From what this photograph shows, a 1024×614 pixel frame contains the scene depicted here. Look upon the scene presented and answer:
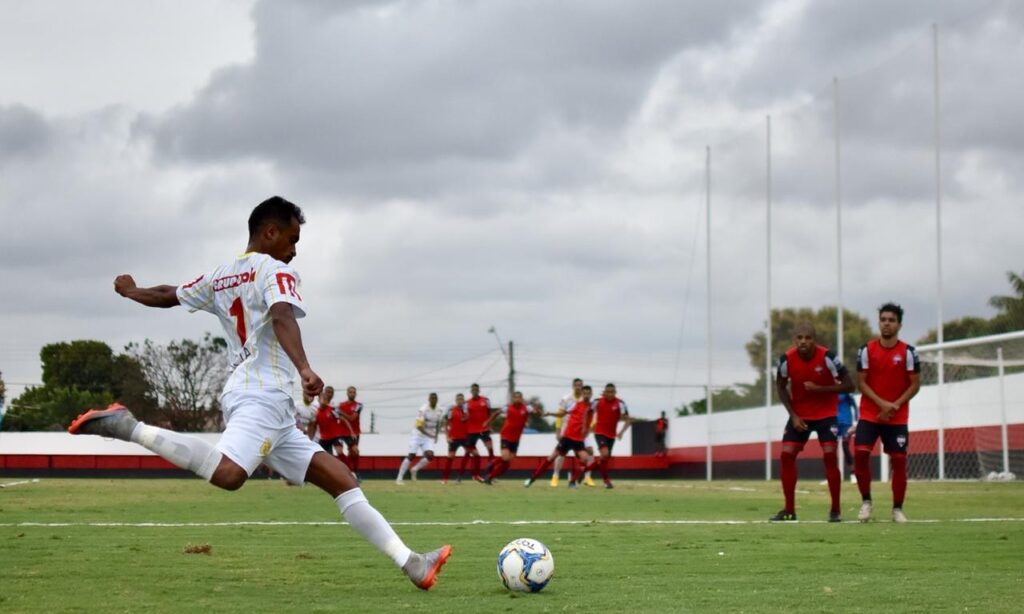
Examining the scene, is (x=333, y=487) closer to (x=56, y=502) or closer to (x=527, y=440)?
(x=56, y=502)

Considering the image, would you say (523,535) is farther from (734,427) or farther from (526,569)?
(734,427)

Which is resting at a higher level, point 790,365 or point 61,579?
point 790,365

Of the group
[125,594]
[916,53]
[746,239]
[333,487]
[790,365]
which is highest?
[916,53]

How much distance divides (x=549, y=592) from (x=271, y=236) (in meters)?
2.54

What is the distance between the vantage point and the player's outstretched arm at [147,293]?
7.84 meters

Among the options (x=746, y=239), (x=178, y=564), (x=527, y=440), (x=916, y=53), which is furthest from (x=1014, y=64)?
(x=527, y=440)

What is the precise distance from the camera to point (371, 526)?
7328 millimetres

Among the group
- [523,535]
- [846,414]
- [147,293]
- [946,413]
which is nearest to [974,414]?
[946,413]

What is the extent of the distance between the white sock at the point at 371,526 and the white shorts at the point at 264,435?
0.29 meters

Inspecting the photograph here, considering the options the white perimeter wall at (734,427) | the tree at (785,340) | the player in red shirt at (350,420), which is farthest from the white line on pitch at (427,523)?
the tree at (785,340)

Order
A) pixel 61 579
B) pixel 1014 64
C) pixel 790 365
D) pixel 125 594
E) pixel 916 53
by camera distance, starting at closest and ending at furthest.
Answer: pixel 125 594
pixel 61 579
pixel 790 365
pixel 1014 64
pixel 916 53

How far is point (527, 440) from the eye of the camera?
58.4 meters

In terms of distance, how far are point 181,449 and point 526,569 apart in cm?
197

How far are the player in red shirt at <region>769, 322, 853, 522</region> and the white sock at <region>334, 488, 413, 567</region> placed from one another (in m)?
7.55
